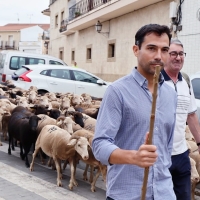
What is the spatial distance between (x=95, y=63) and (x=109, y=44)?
2340 mm

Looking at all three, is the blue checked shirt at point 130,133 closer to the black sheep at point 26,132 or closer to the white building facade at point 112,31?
the black sheep at point 26,132

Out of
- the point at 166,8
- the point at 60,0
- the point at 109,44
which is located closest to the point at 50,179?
the point at 166,8

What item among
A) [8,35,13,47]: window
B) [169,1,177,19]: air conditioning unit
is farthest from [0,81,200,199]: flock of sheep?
[8,35,13,47]: window

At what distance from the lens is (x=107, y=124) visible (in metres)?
2.15

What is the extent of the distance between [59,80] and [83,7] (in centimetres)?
1066

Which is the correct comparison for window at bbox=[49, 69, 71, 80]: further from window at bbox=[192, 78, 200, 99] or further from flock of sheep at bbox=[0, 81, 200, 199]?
window at bbox=[192, 78, 200, 99]

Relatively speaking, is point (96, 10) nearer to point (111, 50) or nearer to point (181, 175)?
point (111, 50)

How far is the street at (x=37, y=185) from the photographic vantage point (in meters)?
5.54

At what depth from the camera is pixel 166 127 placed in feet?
7.73

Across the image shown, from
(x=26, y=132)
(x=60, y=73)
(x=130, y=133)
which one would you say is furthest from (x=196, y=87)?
(x=60, y=73)

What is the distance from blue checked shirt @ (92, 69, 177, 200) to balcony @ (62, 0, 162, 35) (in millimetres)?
14326

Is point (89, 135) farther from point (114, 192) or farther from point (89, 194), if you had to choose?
point (114, 192)

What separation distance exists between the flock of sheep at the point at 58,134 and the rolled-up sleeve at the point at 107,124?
3.24m

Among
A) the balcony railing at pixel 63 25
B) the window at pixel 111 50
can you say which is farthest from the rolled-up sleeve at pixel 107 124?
the balcony railing at pixel 63 25
